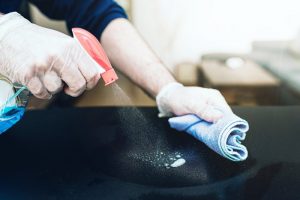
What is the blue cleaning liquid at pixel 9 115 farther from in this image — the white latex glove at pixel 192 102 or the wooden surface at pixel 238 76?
the wooden surface at pixel 238 76

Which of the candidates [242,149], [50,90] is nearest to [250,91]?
[242,149]

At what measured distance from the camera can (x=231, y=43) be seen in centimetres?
222

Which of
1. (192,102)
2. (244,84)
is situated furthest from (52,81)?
(244,84)

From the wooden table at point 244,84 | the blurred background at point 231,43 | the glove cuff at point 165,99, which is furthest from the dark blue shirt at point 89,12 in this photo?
the wooden table at point 244,84

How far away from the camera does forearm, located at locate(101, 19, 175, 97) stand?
915 mm

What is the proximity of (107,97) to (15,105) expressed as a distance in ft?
2.84

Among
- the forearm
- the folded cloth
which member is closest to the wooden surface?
the forearm

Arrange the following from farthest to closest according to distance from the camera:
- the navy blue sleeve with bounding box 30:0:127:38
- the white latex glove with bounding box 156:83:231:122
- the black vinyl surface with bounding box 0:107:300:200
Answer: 1. the navy blue sleeve with bounding box 30:0:127:38
2. the white latex glove with bounding box 156:83:231:122
3. the black vinyl surface with bounding box 0:107:300:200

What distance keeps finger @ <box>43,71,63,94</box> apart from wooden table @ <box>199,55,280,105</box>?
1.46m

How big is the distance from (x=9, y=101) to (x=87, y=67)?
0.53 ft

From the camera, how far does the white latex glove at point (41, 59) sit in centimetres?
55

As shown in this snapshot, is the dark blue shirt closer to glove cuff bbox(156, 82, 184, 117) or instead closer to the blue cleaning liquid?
glove cuff bbox(156, 82, 184, 117)

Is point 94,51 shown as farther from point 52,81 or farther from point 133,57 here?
point 133,57

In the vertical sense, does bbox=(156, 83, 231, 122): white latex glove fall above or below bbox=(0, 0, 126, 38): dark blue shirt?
below
